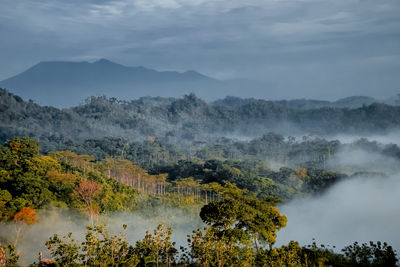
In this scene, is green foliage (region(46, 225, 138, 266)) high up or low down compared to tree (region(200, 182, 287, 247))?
A: down

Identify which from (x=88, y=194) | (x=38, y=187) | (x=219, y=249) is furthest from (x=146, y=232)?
(x=88, y=194)

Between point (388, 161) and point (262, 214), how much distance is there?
313 ft

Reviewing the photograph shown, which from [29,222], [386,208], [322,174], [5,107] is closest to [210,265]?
[29,222]

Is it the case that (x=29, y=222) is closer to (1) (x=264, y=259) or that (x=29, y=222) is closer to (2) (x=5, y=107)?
(1) (x=264, y=259)

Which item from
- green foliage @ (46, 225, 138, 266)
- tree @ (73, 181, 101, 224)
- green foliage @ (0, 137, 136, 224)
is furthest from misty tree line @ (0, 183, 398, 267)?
tree @ (73, 181, 101, 224)

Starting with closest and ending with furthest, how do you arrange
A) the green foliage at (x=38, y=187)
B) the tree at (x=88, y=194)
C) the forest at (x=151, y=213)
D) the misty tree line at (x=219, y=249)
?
the misty tree line at (x=219, y=249)
the forest at (x=151, y=213)
the green foliage at (x=38, y=187)
the tree at (x=88, y=194)

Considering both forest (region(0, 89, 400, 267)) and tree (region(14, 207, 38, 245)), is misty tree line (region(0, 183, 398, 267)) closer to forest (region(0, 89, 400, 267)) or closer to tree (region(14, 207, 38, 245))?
forest (region(0, 89, 400, 267))

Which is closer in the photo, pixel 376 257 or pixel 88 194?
pixel 376 257

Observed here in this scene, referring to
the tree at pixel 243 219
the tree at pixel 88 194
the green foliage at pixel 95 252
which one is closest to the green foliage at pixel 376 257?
the tree at pixel 243 219

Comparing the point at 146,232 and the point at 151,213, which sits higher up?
the point at 151,213

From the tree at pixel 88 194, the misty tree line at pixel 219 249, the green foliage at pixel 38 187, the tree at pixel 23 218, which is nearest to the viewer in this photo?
the misty tree line at pixel 219 249

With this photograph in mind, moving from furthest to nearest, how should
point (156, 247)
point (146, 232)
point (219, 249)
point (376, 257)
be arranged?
1. point (376, 257)
2. point (156, 247)
3. point (219, 249)
4. point (146, 232)

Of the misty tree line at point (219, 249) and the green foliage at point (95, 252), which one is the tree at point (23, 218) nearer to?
the misty tree line at point (219, 249)

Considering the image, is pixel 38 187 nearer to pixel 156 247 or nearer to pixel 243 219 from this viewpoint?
pixel 243 219
